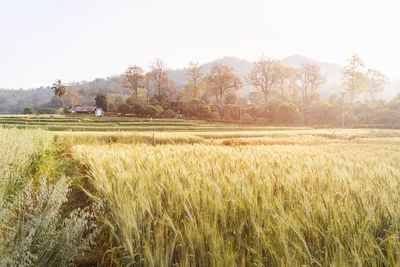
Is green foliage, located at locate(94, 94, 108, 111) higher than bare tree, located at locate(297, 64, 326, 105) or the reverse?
the reverse

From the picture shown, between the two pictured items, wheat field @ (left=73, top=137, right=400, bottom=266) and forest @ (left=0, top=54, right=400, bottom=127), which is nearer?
wheat field @ (left=73, top=137, right=400, bottom=266)

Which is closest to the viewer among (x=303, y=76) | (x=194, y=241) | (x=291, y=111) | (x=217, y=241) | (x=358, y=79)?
(x=217, y=241)

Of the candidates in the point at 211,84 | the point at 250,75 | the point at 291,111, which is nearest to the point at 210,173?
the point at 291,111

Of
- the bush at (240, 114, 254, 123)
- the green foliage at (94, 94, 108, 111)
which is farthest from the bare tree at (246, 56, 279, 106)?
A: the green foliage at (94, 94, 108, 111)

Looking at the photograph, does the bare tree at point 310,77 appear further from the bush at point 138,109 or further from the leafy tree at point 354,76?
the bush at point 138,109

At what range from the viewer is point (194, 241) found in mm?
1198

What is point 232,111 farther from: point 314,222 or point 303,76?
point 314,222

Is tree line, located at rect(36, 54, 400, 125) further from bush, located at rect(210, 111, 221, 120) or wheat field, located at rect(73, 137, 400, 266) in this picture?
wheat field, located at rect(73, 137, 400, 266)

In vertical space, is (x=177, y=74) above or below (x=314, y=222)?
above

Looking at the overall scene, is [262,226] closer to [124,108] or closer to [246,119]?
[246,119]

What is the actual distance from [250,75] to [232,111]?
396 inches

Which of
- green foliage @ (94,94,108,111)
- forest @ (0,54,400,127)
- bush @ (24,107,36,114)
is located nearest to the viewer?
forest @ (0,54,400,127)

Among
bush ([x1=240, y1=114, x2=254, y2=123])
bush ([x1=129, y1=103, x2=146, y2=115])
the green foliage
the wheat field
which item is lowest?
the wheat field

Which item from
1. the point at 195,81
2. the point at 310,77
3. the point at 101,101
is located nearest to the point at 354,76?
the point at 310,77
